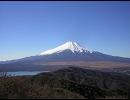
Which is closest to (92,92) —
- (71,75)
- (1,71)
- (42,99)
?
(1,71)

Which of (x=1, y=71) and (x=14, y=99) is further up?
(x=1, y=71)

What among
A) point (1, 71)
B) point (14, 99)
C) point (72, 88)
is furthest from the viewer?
point (72, 88)

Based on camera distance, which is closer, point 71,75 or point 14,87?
point 14,87

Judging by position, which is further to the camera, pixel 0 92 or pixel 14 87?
pixel 14 87

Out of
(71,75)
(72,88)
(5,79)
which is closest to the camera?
(5,79)

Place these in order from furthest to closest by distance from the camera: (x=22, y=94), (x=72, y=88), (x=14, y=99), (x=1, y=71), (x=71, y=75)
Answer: (x=71, y=75) < (x=72, y=88) < (x=1, y=71) < (x=22, y=94) < (x=14, y=99)

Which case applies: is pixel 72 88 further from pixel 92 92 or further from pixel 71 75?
pixel 71 75

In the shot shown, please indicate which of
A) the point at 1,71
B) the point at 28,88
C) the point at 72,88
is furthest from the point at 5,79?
the point at 72,88

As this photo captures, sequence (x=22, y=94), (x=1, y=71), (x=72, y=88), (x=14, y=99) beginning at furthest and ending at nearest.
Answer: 1. (x=72, y=88)
2. (x=1, y=71)
3. (x=22, y=94)
4. (x=14, y=99)

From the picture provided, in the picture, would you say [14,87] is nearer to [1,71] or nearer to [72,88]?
[1,71]
